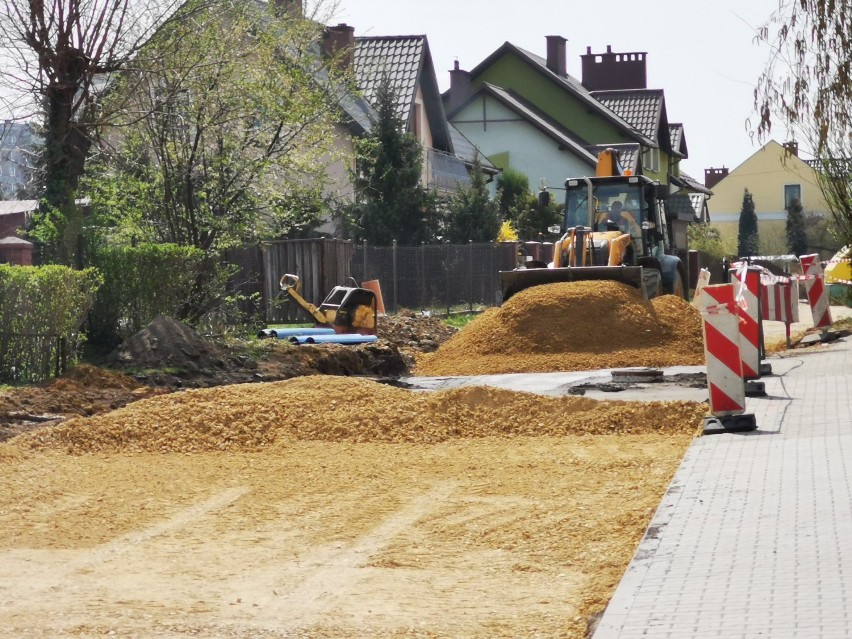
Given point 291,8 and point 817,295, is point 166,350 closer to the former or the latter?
point 291,8

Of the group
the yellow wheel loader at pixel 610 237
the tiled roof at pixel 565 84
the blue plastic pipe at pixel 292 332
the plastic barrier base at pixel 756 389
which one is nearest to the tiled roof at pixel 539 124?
the tiled roof at pixel 565 84

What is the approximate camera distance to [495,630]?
544 centimetres

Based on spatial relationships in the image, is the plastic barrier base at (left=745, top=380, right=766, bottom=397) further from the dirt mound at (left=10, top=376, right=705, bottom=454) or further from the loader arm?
the loader arm

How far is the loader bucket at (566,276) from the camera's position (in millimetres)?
22500

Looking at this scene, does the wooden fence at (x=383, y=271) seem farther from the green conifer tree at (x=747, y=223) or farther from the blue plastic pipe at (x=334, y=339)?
the green conifer tree at (x=747, y=223)

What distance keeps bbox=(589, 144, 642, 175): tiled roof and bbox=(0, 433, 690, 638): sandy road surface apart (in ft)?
167

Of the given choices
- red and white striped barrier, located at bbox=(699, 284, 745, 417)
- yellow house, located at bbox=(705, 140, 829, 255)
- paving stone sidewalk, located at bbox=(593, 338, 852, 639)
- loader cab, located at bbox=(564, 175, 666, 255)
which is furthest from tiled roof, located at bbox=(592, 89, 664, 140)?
paving stone sidewalk, located at bbox=(593, 338, 852, 639)

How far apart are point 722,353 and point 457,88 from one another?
52.1 metres

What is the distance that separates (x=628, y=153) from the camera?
205ft

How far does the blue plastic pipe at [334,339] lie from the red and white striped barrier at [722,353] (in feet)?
34.0

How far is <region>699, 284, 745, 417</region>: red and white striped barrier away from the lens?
34.1 ft

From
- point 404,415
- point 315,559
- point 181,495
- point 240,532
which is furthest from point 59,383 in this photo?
point 315,559

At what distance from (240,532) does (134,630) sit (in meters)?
2.30

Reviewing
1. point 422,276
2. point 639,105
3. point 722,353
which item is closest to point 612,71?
point 639,105
